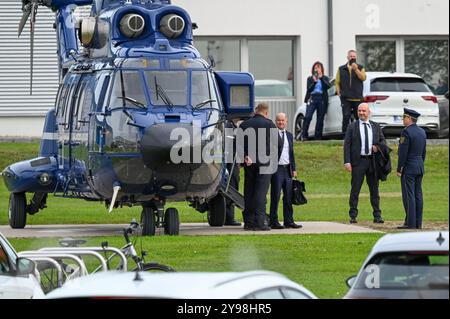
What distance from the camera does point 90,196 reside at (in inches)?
947

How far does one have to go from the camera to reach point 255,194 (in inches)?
935

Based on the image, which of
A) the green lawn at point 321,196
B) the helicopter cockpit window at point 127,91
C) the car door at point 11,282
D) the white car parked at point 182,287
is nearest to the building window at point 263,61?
the green lawn at point 321,196

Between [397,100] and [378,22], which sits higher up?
[378,22]

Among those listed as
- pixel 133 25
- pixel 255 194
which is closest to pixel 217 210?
pixel 255 194

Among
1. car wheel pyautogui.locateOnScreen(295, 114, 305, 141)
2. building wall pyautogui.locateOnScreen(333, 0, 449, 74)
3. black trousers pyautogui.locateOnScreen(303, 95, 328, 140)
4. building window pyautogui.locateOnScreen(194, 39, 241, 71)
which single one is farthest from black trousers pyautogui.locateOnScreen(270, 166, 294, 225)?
building window pyautogui.locateOnScreen(194, 39, 241, 71)

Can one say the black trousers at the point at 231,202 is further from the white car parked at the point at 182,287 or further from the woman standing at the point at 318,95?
the white car parked at the point at 182,287

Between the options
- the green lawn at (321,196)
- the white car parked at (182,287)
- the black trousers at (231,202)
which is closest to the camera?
the white car parked at (182,287)

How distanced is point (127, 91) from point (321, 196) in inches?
429

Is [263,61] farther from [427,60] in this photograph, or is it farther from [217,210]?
[217,210]

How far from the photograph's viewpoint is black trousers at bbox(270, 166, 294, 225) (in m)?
24.4

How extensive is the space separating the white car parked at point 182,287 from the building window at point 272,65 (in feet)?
120

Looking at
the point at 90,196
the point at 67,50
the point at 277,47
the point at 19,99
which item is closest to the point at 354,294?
the point at 90,196

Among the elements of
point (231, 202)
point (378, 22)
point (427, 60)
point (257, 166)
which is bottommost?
point (231, 202)

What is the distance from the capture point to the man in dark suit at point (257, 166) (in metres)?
23.7
